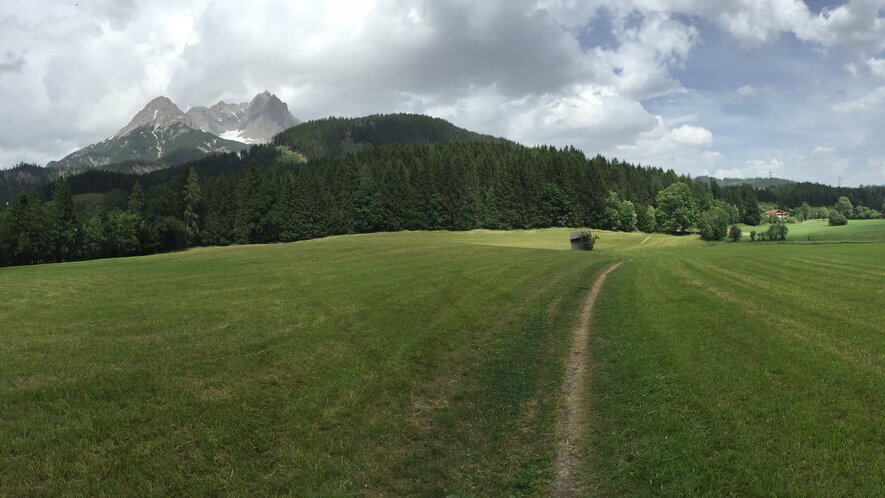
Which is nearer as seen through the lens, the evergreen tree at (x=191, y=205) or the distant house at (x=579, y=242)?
the distant house at (x=579, y=242)

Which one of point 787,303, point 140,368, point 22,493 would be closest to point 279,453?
point 22,493

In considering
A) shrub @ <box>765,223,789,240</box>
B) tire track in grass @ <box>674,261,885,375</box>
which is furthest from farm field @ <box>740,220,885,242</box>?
tire track in grass @ <box>674,261,885,375</box>

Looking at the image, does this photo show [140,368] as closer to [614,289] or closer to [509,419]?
[509,419]

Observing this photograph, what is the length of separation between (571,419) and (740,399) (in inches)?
157

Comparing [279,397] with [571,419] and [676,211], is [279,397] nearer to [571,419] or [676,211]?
[571,419]

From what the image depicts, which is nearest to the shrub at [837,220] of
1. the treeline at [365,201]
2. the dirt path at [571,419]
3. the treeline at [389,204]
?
the treeline at [389,204]

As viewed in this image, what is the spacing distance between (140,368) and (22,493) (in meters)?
6.04

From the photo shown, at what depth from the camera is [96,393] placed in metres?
10.8

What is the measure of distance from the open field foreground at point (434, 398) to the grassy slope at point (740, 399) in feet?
0.18

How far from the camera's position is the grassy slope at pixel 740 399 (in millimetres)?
7574

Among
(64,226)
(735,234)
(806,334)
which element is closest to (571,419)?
(806,334)

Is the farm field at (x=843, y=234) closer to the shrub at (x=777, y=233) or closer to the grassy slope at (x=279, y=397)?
the shrub at (x=777, y=233)

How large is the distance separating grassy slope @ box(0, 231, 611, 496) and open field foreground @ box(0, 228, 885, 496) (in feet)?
0.20

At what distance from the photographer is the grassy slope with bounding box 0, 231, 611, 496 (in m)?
7.90
